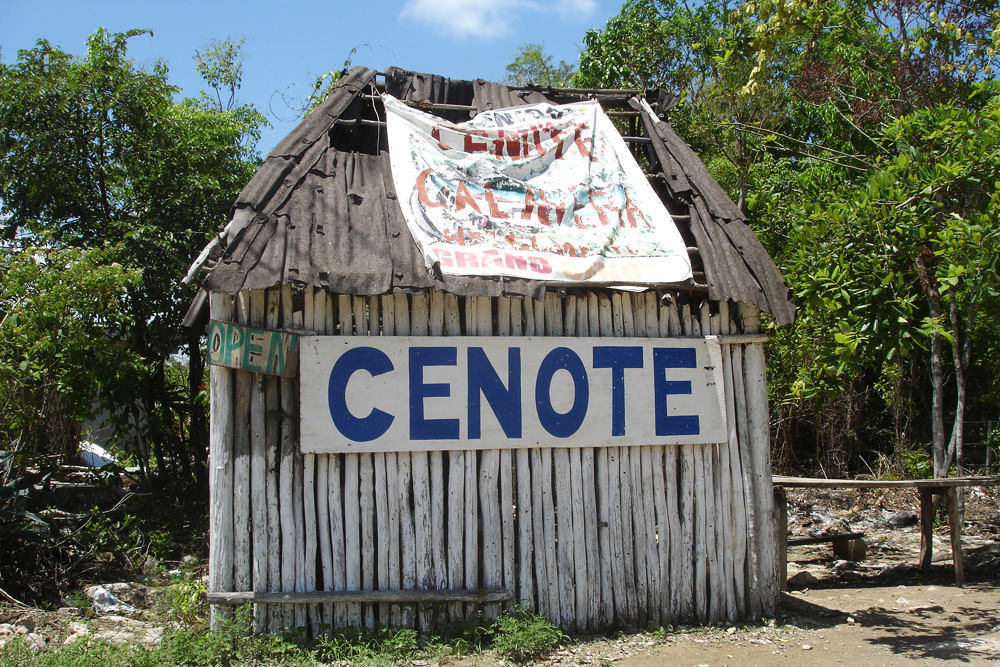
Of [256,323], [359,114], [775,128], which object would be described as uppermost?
[775,128]

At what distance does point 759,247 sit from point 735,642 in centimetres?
308

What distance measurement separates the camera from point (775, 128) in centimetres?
1281

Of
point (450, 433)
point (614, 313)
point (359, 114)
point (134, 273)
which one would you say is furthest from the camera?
point (134, 273)

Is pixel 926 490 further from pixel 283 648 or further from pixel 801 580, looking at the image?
pixel 283 648

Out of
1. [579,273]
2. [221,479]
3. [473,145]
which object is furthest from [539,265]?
[221,479]

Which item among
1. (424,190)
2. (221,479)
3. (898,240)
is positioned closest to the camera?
(221,479)

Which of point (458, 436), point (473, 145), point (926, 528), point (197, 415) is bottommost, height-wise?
point (926, 528)

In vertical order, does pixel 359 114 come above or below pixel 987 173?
above

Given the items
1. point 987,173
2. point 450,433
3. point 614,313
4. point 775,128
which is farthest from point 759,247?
point 775,128

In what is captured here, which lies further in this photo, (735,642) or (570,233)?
(570,233)

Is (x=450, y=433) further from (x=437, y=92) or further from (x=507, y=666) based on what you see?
(x=437, y=92)

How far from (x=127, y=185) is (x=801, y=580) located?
8861mm

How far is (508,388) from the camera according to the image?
5570mm

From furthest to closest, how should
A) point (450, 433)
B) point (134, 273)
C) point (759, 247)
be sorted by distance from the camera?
point (134, 273) → point (759, 247) → point (450, 433)
